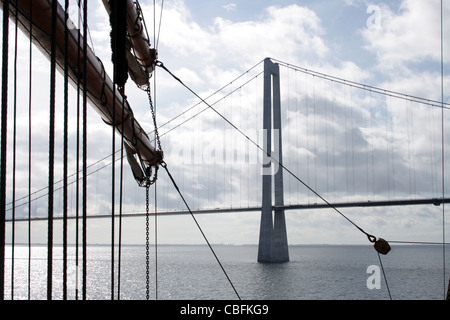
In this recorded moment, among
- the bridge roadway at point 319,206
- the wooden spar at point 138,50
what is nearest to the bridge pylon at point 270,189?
the bridge roadway at point 319,206

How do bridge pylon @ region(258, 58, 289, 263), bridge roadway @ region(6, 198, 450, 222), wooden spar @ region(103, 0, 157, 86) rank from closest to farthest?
wooden spar @ region(103, 0, 157, 86) → bridge roadway @ region(6, 198, 450, 222) → bridge pylon @ region(258, 58, 289, 263)

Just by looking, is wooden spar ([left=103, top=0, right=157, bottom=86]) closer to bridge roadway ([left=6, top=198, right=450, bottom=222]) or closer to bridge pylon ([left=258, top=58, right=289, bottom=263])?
bridge roadway ([left=6, top=198, right=450, bottom=222])

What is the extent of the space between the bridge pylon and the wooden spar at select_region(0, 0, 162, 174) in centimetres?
3059

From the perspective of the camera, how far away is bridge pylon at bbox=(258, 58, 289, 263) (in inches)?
1550

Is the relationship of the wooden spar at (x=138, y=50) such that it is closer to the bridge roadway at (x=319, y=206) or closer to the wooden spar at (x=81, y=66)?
the wooden spar at (x=81, y=66)

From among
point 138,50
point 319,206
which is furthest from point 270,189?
point 138,50

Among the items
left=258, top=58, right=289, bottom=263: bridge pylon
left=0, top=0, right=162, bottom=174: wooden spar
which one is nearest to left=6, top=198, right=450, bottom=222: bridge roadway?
left=258, top=58, right=289, bottom=263: bridge pylon

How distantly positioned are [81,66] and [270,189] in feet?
114

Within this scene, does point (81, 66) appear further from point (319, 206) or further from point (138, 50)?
point (319, 206)

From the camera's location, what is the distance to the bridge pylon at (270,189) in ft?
129

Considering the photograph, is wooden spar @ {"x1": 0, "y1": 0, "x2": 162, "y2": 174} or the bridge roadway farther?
the bridge roadway

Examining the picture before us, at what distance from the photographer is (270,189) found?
39.3m

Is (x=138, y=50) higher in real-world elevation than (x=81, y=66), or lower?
higher
